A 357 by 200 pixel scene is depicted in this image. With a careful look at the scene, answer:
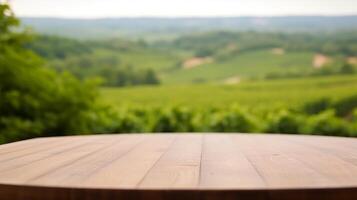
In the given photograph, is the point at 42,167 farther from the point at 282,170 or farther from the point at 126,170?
the point at 282,170

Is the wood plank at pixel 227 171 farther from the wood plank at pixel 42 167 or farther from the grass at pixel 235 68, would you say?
the grass at pixel 235 68

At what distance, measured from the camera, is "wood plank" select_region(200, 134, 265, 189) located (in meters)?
1.22

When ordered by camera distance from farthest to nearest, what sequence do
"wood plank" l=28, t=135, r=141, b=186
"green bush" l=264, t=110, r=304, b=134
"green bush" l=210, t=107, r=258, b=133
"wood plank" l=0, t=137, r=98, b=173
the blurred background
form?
"green bush" l=264, t=110, r=304, b=134, "green bush" l=210, t=107, r=258, b=133, the blurred background, "wood plank" l=0, t=137, r=98, b=173, "wood plank" l=28, t=135, r=141, b=186

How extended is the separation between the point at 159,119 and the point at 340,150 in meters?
6.15

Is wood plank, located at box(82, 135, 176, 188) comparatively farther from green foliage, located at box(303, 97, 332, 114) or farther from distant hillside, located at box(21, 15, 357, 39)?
distant hillside, located at box(21, 15, 357, 39)

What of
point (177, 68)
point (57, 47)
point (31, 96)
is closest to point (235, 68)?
point (177, 68)

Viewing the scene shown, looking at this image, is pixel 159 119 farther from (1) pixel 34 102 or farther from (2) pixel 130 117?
(1) pixel 34 102

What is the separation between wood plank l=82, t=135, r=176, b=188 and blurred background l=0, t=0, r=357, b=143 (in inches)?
156

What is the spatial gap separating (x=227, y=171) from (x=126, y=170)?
0.98 ft

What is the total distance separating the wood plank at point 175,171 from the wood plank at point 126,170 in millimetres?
24

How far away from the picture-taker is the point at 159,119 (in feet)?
26.8

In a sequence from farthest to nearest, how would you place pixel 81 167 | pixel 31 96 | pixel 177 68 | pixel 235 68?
1. pixel 177 68
2. pixel 235 68
3. pixel 31 96
4. pixel 81 167

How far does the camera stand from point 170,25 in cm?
5753

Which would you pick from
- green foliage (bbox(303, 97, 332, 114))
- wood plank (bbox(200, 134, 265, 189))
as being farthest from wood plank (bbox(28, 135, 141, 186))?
green foliage (bbox(303, 97, 332, 114))
